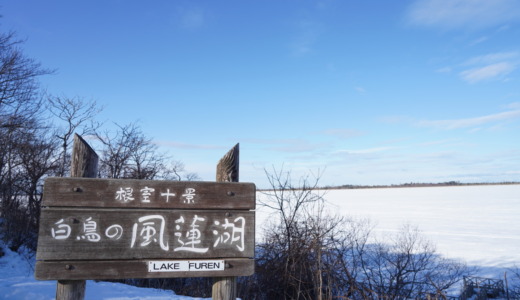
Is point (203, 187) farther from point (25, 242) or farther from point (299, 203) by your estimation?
point (25, 242)

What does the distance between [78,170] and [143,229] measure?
2.28 feet

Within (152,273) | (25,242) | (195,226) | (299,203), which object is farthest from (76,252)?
(25,242)

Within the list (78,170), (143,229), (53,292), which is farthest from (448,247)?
(78,170)

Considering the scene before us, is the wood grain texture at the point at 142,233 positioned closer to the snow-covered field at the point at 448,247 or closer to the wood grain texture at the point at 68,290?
the wood grain texture at the point at 68,290

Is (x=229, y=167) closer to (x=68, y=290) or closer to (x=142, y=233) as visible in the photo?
(x=142, y=233)

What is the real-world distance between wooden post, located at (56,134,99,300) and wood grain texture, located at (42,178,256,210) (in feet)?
0.45

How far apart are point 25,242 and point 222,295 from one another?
13.4 metres

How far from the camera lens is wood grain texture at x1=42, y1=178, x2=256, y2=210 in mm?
2383

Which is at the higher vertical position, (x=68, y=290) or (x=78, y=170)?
(x=78, y=170)

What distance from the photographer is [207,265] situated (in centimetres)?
252

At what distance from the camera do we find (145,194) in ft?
8.20

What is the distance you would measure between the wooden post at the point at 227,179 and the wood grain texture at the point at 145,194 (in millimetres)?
109

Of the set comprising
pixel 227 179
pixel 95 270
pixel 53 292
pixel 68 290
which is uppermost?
pixel 227 179

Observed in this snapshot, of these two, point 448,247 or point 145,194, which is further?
point 448,247
